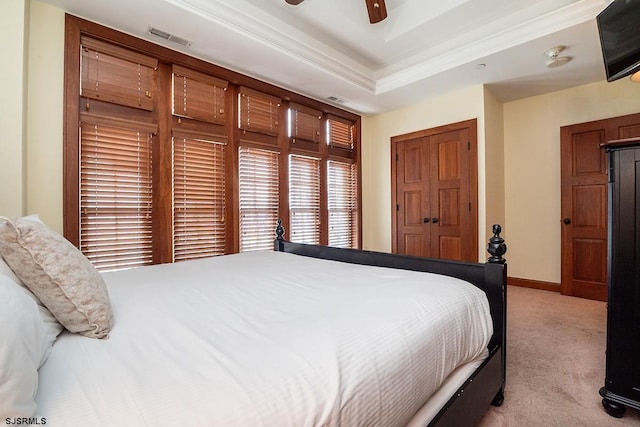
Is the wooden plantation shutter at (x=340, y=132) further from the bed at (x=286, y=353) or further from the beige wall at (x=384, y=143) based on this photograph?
the bed at (x=286, y=353)

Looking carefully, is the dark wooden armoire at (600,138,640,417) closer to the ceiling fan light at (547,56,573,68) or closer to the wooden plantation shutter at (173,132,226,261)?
the ceiling fan light at (547,56,573,68)

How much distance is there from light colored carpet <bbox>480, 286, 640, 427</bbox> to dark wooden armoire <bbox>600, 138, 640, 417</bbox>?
0.63ft

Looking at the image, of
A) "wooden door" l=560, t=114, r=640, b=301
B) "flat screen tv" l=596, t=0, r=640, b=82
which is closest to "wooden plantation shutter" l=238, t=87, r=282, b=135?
"flat screen tv" l=596, t=0, r=640, b=82

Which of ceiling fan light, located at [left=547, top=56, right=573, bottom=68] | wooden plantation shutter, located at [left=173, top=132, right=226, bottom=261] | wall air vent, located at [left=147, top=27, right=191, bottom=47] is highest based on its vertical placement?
wall air vent, located at [left=147, top=27, right=191, bottom=47]

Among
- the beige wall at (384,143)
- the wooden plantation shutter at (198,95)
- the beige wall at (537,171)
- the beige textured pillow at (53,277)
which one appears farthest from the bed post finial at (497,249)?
the beige wall at (537,171)

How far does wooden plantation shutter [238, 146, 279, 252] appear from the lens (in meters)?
3.46

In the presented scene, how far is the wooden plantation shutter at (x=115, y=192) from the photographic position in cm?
249

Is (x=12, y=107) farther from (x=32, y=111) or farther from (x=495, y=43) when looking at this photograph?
(x=495, y=43)

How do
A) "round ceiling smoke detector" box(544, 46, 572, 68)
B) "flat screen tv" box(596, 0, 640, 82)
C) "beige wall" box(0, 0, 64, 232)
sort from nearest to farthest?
"flat screen tv" box(596, 0, 640, 82)
"beige wall" box(0, 0, 64, 232)
"round ceiling smoke detector" box(544, 46, 572, 68)

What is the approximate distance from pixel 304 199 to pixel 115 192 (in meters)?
2.22

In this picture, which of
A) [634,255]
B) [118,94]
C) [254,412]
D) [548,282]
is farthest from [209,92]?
[548,282]

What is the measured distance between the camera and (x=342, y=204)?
182 inches

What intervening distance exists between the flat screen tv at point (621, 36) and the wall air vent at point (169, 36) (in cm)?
340

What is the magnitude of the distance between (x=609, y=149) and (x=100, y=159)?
11.9 feet
